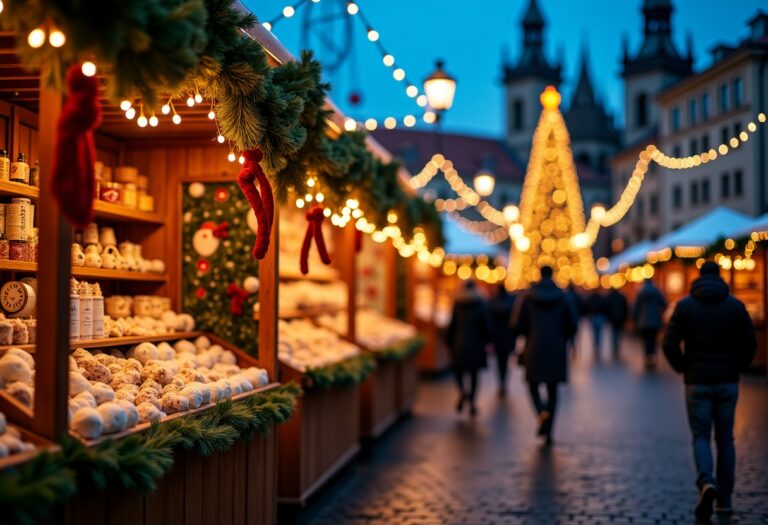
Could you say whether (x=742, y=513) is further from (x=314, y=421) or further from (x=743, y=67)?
(x=743, y=67)

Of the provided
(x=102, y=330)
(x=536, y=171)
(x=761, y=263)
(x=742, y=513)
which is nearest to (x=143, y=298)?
(x=102, y=330)

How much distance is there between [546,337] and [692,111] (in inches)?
1270

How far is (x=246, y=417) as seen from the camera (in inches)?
247

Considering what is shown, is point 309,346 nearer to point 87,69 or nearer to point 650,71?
point 87,69

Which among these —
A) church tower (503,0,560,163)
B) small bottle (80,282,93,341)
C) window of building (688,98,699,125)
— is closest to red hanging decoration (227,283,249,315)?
small bottle (80,282,93,341)

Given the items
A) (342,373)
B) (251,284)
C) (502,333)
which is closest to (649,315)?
(502,333)

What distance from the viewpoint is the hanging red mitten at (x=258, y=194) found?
257 inches

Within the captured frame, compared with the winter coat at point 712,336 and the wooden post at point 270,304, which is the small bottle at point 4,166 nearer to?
the wooden post at point 270,304

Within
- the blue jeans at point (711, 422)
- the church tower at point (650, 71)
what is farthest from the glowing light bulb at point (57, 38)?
the church tower at point (650, 71)

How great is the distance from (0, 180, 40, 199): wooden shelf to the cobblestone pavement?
3.40 meters

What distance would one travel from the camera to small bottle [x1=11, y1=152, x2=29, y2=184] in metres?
6.56

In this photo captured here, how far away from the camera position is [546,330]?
12.1m

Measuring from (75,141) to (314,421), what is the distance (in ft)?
16.7

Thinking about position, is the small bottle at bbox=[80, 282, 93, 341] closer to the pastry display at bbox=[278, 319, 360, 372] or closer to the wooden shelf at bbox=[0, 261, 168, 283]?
the wooden shelf at bbox=[0, 261, 168, 283]
